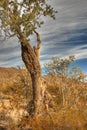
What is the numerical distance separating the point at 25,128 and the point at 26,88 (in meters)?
18.3

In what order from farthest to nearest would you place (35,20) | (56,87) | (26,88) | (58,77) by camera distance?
1. (56,87)
2. (58,77)
3. (26,88)
4. (35,20)

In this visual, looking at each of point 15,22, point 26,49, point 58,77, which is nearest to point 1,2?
point 15,22

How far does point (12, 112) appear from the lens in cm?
2350

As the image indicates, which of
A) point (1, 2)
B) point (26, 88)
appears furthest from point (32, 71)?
point (26, 88)

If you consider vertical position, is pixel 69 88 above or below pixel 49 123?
below

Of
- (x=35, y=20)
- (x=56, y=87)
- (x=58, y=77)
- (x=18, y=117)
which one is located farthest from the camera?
(x=56, y=87)

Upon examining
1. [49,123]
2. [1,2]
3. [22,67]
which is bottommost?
[22,67]

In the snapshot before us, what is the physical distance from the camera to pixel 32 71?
21.0 m

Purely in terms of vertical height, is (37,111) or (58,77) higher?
(37,111)

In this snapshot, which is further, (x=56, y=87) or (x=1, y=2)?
(x=56, y=87)

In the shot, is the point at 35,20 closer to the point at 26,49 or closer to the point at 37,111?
the point at 26,49

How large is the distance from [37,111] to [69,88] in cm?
1817

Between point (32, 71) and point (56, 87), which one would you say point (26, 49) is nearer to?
point (32, 71)

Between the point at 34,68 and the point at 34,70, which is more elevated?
the point at 34,68
